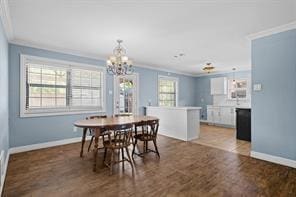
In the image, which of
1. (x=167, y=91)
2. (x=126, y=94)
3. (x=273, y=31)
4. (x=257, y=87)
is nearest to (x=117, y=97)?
(x=126, y=94)

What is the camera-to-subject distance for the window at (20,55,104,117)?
12.4 ft

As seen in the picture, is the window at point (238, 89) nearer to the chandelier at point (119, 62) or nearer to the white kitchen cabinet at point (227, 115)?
the white kitchen cabinet at point (227, 115)

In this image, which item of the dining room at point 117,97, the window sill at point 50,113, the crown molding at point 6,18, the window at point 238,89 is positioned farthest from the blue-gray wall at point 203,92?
the crown molding at point 6,18

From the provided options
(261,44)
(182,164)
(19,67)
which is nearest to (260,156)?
(182,164)

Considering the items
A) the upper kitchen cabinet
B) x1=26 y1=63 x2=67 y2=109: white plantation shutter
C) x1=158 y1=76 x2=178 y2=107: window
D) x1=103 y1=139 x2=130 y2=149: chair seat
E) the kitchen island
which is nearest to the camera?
x1=103 y1=139 x2=130 y2=149: chair seat

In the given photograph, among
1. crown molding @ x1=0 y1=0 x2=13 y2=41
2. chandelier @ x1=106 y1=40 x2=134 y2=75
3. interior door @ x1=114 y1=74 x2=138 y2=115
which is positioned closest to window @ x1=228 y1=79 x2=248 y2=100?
interior door @ x1=114 y1=74 x2=138 y2=115

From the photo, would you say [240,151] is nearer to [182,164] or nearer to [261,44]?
[182,164]

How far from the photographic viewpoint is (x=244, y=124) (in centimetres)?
461

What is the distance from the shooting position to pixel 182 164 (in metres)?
2.93

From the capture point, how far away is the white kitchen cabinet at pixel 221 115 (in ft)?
21.4

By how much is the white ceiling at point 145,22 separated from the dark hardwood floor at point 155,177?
8.13 ft

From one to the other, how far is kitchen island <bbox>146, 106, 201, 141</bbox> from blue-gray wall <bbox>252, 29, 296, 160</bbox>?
5.44 ft

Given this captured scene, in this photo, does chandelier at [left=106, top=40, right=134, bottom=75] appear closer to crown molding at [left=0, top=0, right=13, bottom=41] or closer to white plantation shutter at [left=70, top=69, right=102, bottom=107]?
white plantation shutter at [left=70, top=69, right=102, bottom=107]

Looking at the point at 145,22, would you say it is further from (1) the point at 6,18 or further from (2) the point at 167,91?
(2) the point at 167,91
